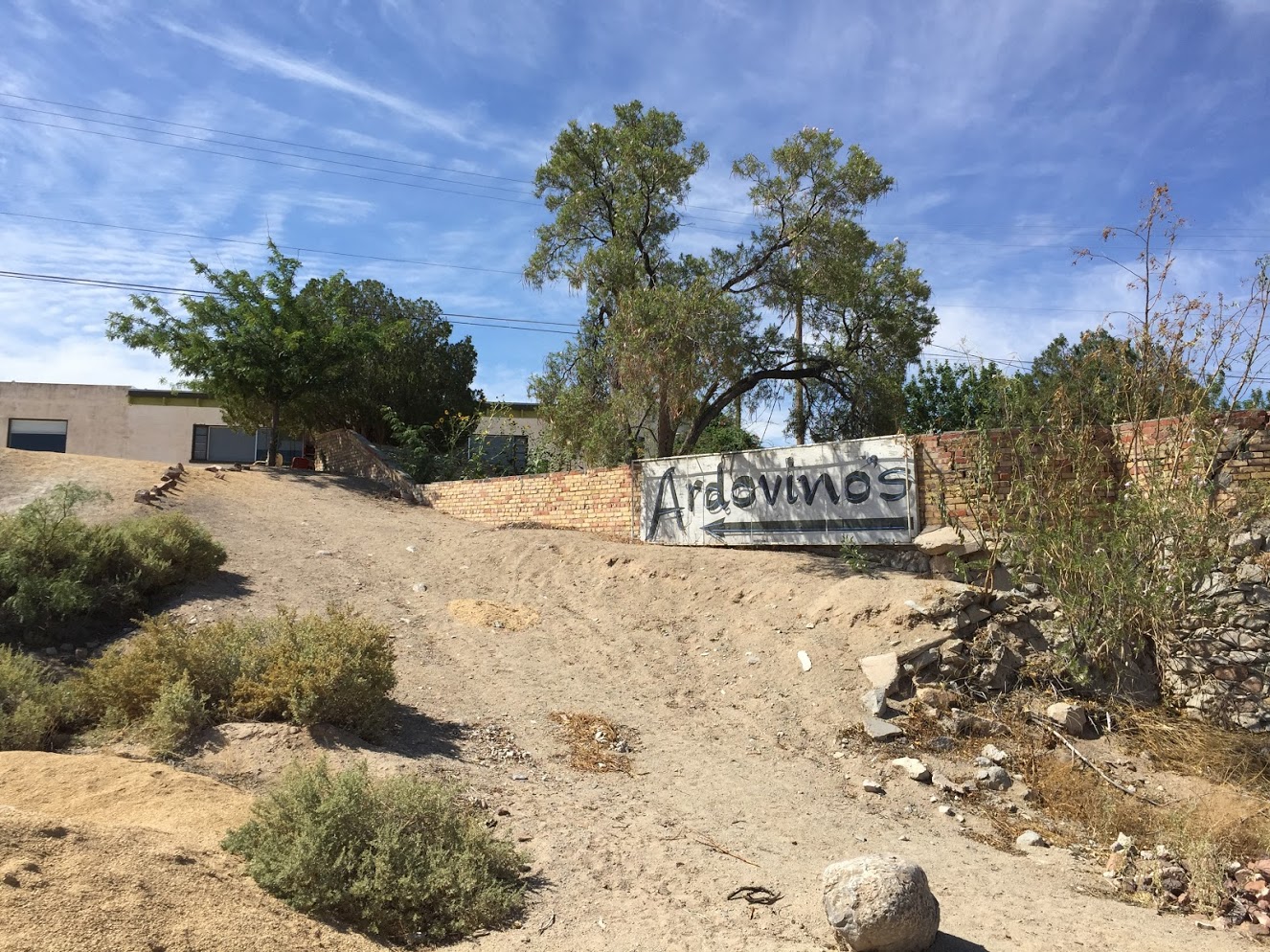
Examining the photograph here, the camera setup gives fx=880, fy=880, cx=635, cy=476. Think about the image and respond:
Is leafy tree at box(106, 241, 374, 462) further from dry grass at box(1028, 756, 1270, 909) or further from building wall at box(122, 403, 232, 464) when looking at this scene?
dry grass at box(1028, 756, 1270, 909)

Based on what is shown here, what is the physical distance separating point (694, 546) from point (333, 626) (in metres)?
7.31

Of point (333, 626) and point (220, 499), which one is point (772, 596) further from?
point (220, 499)

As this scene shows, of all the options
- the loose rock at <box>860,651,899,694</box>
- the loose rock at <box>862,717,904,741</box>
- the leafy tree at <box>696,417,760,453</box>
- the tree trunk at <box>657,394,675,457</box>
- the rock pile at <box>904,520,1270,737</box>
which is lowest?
the loose rock at <box>862,717,904,741</box>

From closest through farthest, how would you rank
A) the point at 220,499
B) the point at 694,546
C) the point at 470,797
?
the point at 470,797 → the point at 694,546 → the point at 220,499

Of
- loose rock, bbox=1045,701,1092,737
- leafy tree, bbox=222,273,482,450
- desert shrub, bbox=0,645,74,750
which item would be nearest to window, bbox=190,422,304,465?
leafy tree, bbox=222,273,482,450

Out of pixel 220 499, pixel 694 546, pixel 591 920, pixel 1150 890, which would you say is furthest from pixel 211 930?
pixel 220 499

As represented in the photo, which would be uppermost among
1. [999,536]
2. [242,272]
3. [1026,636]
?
[242,272]

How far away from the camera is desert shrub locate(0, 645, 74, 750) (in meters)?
5.92

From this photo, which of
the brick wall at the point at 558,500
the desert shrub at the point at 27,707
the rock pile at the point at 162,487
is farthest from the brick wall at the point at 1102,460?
the rock pile at the point at 162,487

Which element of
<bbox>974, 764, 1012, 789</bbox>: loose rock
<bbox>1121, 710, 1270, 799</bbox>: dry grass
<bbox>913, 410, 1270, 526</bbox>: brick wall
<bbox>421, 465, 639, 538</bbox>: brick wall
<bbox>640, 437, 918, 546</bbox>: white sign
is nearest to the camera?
<bbox>974, 764, 1012, 789</bbox>: loose rock

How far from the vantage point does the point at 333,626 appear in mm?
7301

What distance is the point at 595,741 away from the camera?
7.83 meters

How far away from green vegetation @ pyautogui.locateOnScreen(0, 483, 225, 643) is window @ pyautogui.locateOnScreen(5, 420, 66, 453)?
24.7 metres

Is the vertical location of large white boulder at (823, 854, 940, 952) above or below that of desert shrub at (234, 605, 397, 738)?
below
